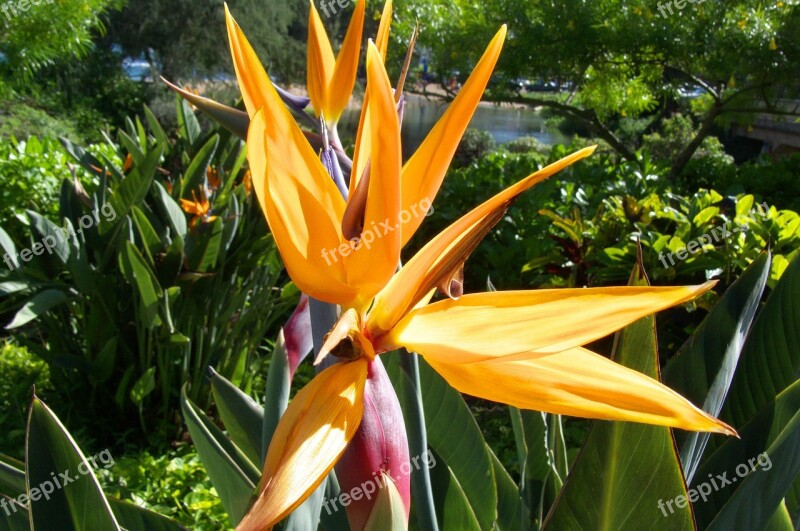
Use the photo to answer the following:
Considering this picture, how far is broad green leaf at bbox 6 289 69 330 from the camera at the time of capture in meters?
1.88

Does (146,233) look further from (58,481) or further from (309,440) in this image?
(309,440)

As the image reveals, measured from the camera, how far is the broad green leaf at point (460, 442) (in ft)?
2.79

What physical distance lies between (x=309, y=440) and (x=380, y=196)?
0.15m

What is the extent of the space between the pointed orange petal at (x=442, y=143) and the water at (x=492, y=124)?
37.5 feet

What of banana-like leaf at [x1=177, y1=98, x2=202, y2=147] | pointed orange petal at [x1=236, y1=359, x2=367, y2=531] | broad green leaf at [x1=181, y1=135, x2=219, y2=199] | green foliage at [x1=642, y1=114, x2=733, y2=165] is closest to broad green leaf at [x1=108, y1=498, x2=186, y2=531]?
pointed orange petal at [x1=236, y1=359, x2=367, y2=531]

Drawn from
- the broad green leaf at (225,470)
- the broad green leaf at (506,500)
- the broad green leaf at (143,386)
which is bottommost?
the broad green leaf at (143,386)

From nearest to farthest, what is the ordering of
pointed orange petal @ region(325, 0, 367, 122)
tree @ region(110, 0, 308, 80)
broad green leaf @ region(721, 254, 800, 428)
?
pointed orange petal @ region(325, 0, 367, 122) < broad green leaf @ region(721, 254, 800, 428) < tree @ region(110, 0, 308, 80)

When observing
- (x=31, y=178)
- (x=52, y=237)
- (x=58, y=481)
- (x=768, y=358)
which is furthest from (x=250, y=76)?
(x=31, y=178)

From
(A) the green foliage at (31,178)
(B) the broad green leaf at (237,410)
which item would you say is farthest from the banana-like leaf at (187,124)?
(B) the broad green leaf at (237,410)

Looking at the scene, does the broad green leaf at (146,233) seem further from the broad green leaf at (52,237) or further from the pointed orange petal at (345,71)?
the pointed orange petal at (345,71)

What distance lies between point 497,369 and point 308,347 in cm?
29

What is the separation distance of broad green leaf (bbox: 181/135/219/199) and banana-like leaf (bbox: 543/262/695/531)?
2.10m

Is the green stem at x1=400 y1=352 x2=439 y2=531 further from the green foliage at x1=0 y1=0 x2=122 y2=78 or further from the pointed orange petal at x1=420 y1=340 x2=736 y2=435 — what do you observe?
the green foliage at x1=0 y1=0 x2=122 y2=78

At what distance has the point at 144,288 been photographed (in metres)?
1.91
